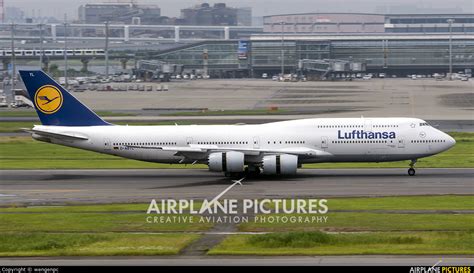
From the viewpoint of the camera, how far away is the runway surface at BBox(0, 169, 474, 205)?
5531 centimetres

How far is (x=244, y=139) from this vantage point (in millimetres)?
66062

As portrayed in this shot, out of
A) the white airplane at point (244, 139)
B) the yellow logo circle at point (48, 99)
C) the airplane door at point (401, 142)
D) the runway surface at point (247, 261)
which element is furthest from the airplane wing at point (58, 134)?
the runway surface at point (247, 261)

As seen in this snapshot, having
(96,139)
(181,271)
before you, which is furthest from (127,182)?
(181,271)

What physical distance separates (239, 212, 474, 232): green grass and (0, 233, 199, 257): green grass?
15.0 ft

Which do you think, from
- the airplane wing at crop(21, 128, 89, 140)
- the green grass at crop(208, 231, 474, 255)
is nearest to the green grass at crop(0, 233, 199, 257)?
the green grass at crop(208, 231, 474, 255)

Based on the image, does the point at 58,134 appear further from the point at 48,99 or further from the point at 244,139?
the point at 244,139

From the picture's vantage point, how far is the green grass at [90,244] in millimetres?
37531

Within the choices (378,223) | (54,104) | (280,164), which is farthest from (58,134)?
(378,223)

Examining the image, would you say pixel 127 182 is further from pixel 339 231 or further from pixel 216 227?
pixel 339 231

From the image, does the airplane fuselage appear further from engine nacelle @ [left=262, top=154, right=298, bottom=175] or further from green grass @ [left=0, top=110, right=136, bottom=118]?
green grass @ [left=0, top=110, right=136, bottom=118]

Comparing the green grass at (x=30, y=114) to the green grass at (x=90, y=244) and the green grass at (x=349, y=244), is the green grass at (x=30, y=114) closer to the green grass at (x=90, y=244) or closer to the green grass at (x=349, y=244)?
the green grass at (x=90, y=244)

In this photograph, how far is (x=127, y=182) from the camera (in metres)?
62.4

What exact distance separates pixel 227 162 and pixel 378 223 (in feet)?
68.3

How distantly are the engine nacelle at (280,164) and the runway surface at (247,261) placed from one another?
27.6 meters
